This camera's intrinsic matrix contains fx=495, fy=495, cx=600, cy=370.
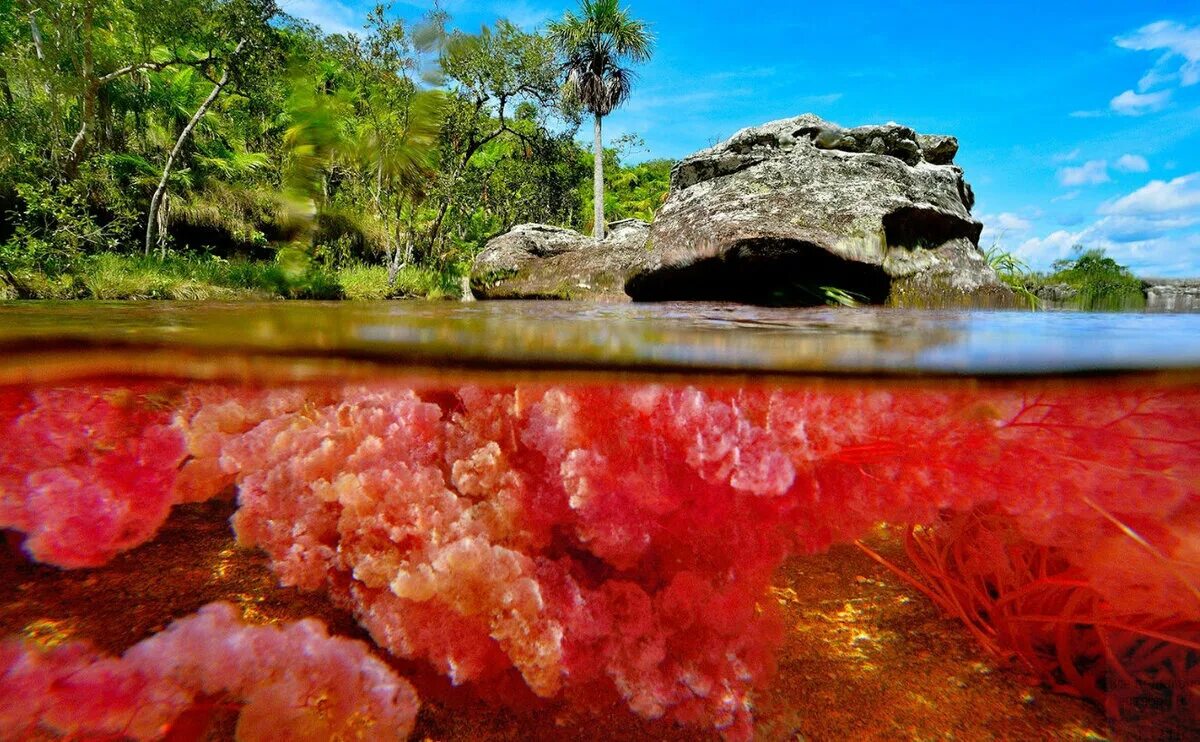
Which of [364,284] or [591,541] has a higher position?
[364,284]

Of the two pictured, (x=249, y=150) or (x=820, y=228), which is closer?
(x=820, y=228)

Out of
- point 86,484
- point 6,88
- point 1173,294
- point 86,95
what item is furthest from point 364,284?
point 1173,294

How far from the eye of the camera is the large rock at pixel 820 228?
6.00m

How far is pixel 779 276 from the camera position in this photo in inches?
246

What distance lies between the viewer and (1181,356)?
2.87 meters

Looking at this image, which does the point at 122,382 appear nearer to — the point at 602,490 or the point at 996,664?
the point at 602,490

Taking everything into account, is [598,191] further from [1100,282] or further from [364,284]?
[1100,282]

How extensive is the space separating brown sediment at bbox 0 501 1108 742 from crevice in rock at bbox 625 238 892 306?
400 cm

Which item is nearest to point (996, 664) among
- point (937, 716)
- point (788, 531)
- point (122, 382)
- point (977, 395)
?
point (937, 716)

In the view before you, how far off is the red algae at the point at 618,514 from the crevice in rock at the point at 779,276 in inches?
141

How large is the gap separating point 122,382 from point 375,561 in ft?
7.67

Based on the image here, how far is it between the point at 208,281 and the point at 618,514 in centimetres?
1296

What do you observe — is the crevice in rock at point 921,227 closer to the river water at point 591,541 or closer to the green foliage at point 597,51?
the river water at point 591,541

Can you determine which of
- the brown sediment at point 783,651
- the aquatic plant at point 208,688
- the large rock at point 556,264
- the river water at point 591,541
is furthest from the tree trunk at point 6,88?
the aquatic plant at point 208,688
